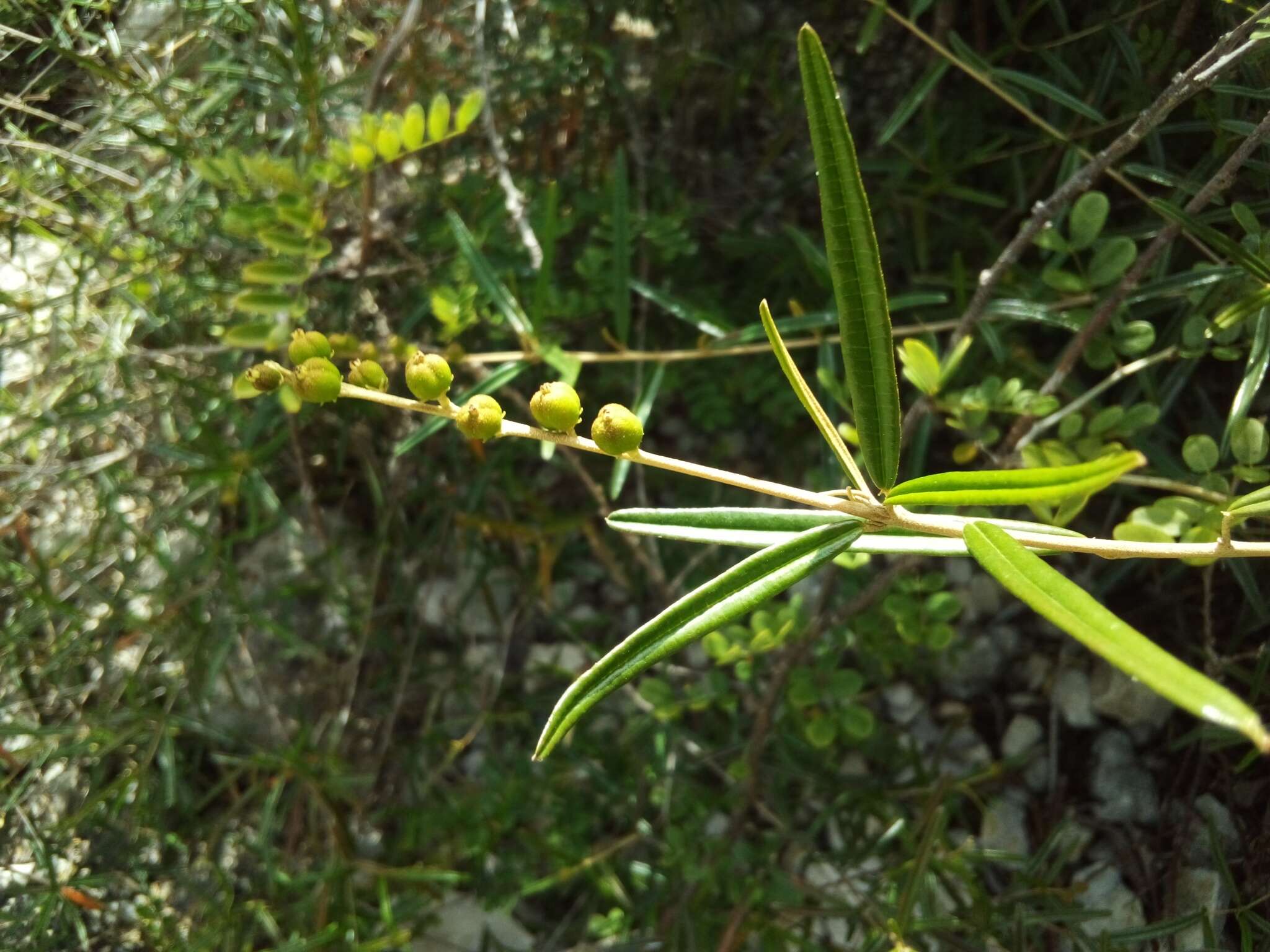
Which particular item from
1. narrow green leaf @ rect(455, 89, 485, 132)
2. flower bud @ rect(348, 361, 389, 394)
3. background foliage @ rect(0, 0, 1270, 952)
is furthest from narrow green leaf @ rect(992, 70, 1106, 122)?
flower bud @ rect(348, 361, 389, 394)

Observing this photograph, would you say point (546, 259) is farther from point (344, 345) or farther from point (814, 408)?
point (814, 408)

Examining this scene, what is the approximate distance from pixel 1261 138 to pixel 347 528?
1705mm

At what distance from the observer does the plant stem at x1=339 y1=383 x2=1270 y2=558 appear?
0.76m

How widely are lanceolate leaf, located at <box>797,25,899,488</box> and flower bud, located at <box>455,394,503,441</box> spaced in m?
0.31

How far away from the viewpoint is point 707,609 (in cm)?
82

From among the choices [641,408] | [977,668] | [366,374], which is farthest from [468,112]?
[977,668]

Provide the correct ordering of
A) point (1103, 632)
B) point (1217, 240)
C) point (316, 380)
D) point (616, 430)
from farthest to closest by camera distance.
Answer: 1. point (1217, 240)
2. point (316, 380)
3. point (616, 430)
4. point (1103, 632)

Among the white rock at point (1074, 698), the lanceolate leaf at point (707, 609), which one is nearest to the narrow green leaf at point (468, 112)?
the lanceolate leaf at point (707, 609)

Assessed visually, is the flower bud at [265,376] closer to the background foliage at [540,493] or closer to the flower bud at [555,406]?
the flower bud at [555,406]

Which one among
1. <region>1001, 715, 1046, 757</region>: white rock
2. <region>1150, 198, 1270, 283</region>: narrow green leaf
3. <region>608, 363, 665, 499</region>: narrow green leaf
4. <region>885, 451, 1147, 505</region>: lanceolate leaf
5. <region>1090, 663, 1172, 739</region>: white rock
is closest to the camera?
<region>885, 451, 1147, 505</region>: lanceolate leaf

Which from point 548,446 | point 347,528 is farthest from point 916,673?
point 347,528

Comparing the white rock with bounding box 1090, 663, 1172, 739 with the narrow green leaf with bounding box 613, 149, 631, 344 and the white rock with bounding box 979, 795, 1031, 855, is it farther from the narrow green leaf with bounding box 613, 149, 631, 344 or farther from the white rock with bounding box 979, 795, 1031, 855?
the narrow green leaf with bounding box 613, 149, 631, 344

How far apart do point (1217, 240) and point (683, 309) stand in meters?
0.75

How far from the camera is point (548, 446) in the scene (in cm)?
122
